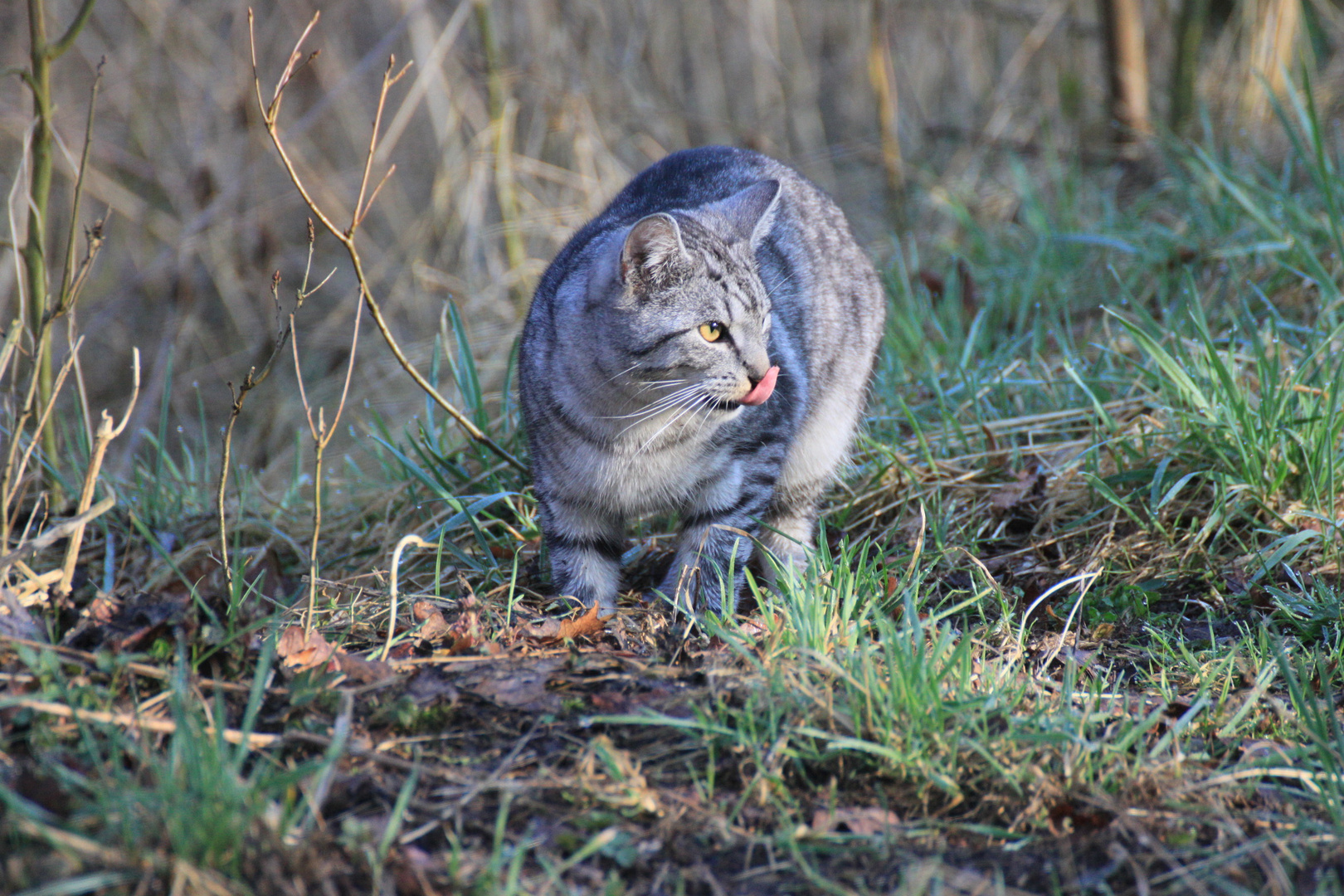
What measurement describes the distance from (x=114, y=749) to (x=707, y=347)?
160 cm

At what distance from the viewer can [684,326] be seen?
104 inches

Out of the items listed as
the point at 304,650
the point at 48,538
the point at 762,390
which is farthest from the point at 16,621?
the point at 762,390

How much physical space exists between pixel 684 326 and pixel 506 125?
10.3 feet

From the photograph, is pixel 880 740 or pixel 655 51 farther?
pixel 655 51

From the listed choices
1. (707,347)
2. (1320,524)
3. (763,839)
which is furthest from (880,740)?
(1320,524)

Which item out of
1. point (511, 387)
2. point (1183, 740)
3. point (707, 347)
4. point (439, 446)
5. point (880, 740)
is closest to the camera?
point (880, 740)

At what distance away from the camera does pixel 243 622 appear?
203cm

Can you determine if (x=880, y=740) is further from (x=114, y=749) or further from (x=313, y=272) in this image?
(x=313, y=272)

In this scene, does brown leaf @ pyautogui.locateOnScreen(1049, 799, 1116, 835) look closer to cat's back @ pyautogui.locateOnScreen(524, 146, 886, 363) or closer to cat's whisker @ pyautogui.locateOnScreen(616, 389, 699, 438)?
cat's whisker @ pyautogui.locateOnScreen(616, 389, 699, 438)

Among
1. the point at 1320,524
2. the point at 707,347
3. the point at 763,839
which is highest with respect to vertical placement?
the point at 707,347

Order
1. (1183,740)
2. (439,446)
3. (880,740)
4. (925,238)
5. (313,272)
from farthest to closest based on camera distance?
(313,272) < (925,238) < (439,446) < (1183,740) < (880,740)

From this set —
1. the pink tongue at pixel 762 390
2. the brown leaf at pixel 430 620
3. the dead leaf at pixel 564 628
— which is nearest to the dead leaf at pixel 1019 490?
the pink tongue at pixel 762 390

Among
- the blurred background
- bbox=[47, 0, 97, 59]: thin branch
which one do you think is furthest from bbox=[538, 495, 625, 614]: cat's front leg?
the blurred background

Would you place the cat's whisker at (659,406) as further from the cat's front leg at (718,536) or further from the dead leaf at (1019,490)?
the dead leaf at (1019,490)
